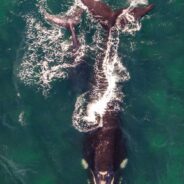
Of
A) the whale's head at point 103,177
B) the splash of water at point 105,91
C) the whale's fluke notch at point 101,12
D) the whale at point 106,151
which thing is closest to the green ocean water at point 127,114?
the splash of water at point 105,91

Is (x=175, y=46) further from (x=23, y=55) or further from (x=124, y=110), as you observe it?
(x=23, y=55)

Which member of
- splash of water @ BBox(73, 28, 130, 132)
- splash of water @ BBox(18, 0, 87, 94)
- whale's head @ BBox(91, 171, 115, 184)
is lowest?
whale's head @ BBox(91, 171, 115, 184)

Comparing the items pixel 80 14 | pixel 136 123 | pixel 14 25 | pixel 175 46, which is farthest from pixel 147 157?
pixel 14 25

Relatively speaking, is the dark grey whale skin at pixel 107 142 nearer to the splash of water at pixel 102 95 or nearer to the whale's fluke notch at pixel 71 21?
the splash of water at pixel 102 95

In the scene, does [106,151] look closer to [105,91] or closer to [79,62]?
[105,91]

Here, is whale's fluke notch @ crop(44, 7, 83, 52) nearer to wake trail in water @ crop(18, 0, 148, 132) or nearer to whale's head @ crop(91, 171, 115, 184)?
wake trail in water @ crop(18, 0, 148, 132)

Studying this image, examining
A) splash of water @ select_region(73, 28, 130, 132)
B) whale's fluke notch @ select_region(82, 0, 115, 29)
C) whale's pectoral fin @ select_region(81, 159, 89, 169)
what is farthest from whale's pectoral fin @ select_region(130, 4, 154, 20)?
whale's pectoral fin @ select_region(81, 159, 89, 169)
